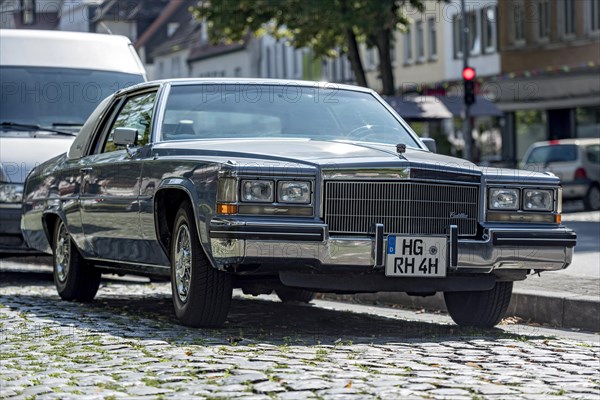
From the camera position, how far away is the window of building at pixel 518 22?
54250mm

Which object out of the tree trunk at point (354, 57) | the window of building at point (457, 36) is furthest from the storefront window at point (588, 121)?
the tree trunk at point (354, 57)

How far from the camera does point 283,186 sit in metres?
9.19

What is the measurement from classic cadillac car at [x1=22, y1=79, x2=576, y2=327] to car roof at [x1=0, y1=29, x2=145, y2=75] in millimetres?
5487

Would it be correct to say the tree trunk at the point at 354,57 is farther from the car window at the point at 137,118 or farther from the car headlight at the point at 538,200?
the car headlight at the point at 538,200

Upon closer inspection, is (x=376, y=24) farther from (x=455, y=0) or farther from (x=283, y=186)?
(x=283, y=186)

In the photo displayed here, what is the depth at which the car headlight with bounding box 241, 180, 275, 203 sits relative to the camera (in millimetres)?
9148

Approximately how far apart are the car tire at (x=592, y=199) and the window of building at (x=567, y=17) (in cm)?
1435

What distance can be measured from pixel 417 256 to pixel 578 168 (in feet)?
94.4

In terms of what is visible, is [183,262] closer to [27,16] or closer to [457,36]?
[457,36]

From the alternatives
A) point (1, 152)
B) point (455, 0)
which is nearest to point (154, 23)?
point (455, 0)

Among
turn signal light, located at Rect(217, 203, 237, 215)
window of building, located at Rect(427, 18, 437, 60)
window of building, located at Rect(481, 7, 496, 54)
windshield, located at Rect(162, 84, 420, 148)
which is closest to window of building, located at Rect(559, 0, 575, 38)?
window of building, located at Rect(481, 7, 496, 54)

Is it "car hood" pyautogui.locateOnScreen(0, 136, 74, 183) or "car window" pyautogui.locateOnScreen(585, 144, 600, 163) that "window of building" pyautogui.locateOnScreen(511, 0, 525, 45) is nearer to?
"car window" pyautogui.locateOnScreen(585, 144, 600, 163)

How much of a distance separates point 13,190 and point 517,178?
253 inches

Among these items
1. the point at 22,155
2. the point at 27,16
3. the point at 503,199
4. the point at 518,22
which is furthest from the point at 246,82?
the point at 27,16
